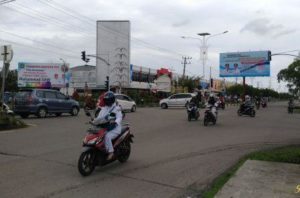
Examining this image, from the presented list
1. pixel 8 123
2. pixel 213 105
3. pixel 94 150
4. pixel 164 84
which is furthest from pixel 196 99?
pixel 164 84

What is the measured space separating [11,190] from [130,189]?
6.33 ft

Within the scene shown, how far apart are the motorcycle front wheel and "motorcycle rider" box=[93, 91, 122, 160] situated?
0.37 m

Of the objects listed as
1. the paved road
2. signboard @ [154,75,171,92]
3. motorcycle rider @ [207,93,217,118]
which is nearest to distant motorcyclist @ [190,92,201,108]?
motorcycle rider @ [207,93,217,118]

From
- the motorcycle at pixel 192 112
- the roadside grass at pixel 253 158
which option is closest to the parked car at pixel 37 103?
the motorcycle at pixel 192 112

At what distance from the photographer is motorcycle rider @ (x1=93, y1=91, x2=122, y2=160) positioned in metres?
8.24

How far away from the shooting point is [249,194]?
6516 mm

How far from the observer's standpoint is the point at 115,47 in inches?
2152

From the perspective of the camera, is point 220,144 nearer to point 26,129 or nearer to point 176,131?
point 176,131

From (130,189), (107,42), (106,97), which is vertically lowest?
(130,189)

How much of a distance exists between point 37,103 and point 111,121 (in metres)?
15.9

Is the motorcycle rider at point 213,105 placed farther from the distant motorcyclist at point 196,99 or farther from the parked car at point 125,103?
the parked car at point 125,103

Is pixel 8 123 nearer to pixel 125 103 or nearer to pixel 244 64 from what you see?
pixel 125 103

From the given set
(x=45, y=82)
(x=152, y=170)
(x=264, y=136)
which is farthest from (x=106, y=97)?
(x=45, y=82)

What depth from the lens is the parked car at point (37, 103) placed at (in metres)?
23.1
